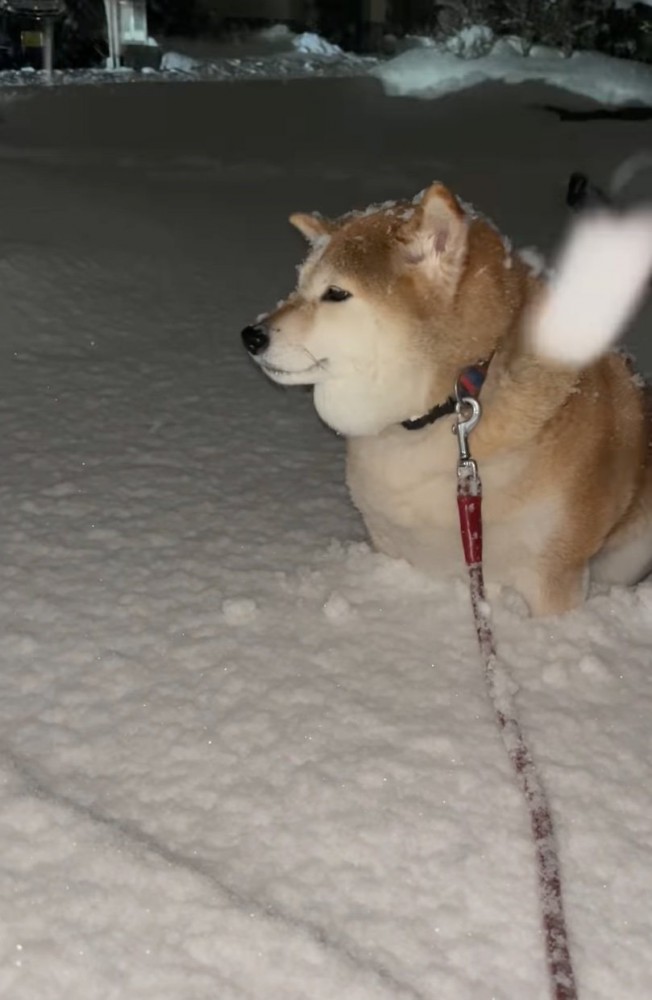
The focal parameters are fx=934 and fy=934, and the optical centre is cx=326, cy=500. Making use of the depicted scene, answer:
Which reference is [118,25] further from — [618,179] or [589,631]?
[589,631]

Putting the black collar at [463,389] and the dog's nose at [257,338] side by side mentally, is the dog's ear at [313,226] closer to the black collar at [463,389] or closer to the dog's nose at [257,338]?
the dog's nose at [257,338]

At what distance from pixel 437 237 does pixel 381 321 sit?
0.65 ft

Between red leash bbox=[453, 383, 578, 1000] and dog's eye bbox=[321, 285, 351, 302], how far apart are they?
1.01ft

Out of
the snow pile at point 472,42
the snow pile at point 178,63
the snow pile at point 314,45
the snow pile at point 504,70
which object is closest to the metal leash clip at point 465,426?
the snow pile at point 504,70

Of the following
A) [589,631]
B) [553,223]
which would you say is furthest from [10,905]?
[553,223]

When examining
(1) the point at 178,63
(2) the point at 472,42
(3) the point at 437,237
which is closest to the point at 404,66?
(2) the point at 472,42

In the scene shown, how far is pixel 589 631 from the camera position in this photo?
2215 mm

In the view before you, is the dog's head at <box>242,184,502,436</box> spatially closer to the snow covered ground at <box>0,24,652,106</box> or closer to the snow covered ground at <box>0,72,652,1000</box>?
the snow covered ground at <box>0,72,652,1000</box>

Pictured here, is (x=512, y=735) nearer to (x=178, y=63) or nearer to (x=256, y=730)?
(x=256, y=730)

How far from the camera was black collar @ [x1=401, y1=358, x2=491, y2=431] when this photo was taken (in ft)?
6.33

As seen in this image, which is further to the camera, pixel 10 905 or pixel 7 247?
pixel 7 247

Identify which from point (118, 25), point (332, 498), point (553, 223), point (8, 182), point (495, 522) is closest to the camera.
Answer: point (495, 522)

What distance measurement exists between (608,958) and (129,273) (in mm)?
4332

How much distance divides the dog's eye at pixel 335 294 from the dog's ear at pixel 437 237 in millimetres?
142
